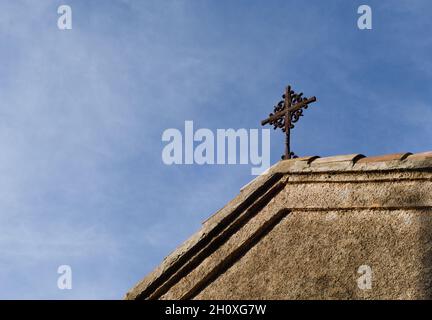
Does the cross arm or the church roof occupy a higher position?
the cross arm

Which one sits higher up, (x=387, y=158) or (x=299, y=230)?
(x=387, y=158)

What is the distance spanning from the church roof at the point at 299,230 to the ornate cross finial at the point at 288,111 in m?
1.59

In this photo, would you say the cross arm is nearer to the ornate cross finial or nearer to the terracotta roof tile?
the ornate cross finial

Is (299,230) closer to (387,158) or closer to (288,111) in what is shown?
(387,158)

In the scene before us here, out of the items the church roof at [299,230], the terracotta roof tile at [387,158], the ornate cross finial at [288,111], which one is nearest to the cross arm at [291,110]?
the ornate cross finial at [288,111]

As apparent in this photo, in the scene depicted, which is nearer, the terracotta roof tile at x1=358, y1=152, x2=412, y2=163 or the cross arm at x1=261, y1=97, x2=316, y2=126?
the terracotta roof tile at x1=358, y1=152, x2=412, y2=163

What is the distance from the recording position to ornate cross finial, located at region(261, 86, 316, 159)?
7754 mm

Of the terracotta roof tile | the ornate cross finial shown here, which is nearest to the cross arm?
the ornate cross finial

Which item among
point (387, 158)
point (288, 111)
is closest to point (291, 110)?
point (288, 111)

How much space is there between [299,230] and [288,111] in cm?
249

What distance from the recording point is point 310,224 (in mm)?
5676

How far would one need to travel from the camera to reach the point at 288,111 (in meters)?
7.84

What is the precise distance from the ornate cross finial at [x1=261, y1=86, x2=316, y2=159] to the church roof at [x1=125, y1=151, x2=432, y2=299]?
5.20 feet
